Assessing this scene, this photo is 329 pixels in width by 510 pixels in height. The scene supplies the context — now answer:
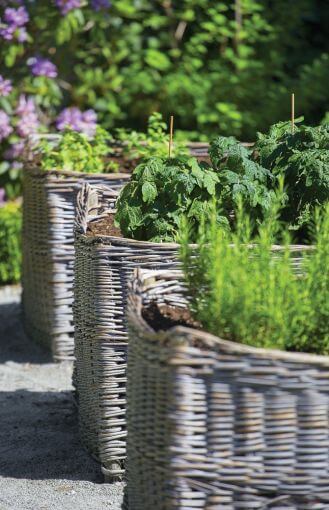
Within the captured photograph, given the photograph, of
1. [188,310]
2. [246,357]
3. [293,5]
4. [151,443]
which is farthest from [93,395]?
[293,5]

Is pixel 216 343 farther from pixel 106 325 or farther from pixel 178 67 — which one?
pixel 178 67

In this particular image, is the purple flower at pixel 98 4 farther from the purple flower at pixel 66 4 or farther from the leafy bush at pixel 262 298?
the leafy bush at pixel 262 298

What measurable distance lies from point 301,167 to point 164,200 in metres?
0.46

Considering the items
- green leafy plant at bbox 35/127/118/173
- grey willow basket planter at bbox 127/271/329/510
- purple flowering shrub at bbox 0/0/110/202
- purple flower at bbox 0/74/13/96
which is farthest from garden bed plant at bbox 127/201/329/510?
purple flower at bbox 0/74/13/96

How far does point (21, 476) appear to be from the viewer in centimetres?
323

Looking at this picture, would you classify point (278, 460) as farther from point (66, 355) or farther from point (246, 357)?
point (66, 355)

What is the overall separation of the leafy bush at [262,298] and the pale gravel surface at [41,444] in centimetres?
95

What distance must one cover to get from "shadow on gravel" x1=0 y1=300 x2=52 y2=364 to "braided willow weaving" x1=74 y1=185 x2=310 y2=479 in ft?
4.56

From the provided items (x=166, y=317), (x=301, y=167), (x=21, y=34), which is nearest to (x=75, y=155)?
(x=21, y=34)

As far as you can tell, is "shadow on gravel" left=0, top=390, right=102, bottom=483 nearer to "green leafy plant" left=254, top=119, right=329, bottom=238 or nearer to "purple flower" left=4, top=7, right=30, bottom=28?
"green leafy plant" left=254, top=119, right=329, bottom=238

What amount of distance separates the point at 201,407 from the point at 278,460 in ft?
0.71

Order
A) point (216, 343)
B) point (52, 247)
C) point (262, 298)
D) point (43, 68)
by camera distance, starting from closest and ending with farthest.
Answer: point (216, 343), point (262, 298), point (52, 247), point (43, 68)

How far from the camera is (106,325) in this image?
307 cm

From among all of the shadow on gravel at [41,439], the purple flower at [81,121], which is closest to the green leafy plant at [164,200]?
the shadow on gravel at [41,439]
